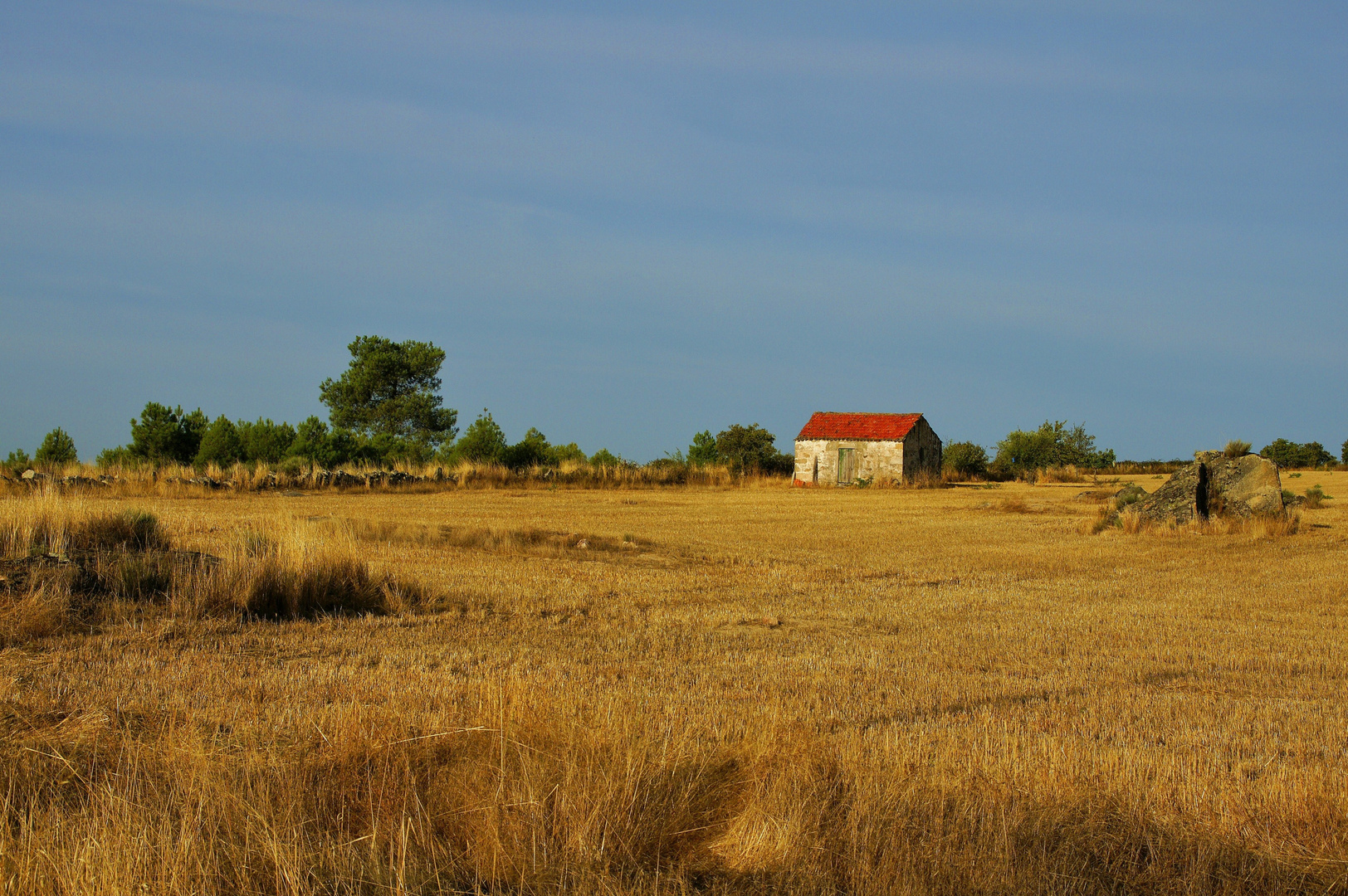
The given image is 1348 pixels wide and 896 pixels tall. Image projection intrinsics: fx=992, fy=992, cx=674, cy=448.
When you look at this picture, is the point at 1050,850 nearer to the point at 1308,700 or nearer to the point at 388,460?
the point at 1308,700

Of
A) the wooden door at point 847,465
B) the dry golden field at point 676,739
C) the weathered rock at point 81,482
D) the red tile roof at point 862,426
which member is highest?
the red tile roof at point 862,426

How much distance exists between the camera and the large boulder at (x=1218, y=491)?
20.6 metres

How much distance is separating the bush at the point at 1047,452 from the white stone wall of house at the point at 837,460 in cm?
1527

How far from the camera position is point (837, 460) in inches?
1959

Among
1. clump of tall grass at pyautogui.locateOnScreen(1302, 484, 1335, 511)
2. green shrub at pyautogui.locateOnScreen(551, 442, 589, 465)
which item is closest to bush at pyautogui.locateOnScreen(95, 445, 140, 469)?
green shrub at pyautogui.locateOnScreen(551, 442, 589, 465)

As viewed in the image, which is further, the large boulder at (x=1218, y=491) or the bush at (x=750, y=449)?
the bush at (x=750, y=449)

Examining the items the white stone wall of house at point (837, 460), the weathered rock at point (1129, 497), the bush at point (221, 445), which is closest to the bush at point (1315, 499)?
the weathered rock at point (1129, 497)

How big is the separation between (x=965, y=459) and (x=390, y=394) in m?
37.1

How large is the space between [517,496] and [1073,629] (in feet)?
78.3

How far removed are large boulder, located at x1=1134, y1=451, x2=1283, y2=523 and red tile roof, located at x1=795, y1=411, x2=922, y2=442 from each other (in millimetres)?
26977

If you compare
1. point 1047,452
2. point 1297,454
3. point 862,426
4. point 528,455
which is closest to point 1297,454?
point 1297,454

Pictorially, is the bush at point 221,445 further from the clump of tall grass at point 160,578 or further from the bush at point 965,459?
the bush at point 965,459

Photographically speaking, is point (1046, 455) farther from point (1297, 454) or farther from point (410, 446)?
point (410, 446)

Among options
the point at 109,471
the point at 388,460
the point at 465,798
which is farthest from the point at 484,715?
the point at 388,460
